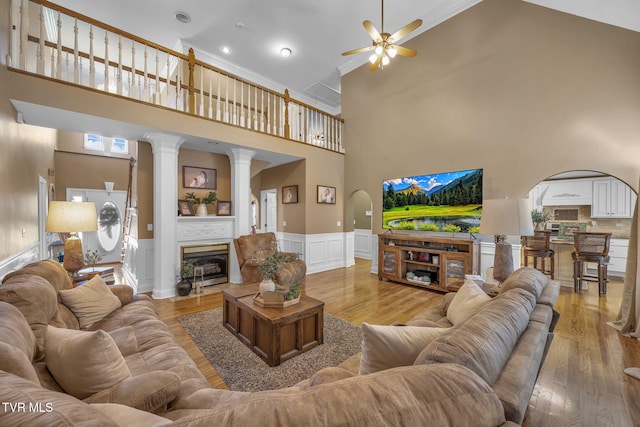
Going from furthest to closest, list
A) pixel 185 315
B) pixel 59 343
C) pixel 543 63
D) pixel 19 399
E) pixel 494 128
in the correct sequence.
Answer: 1. pixel 494 128
2. pixel 543 63
3. pixel 185 315
4. pixel 59 343
5. pixel 19 399

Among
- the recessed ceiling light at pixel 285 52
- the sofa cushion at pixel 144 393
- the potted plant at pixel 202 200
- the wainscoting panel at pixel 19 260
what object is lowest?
the sofa cushion at pixel 144 393

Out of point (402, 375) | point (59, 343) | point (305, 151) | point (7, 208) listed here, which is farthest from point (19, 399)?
point (305, 151)

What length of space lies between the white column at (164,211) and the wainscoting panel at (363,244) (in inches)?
187

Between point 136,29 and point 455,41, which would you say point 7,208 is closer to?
point 136,29

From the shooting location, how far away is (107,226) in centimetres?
717

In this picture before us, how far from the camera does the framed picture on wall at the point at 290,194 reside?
5906 millimetres

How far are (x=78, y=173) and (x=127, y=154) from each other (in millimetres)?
1202

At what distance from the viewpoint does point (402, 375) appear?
709mm

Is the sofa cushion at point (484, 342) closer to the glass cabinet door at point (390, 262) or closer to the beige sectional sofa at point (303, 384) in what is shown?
the beige sectional sofa at point (303, 384)

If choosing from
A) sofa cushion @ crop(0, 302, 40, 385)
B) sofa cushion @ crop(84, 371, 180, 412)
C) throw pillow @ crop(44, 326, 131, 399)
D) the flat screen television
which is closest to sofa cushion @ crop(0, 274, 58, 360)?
sofa cushion @ crop(0, 302, 40, 385)

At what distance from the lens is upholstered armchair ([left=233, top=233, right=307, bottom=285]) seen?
4246 millimetres

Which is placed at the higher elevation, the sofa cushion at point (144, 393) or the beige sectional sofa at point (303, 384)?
the beige sectional sofa at point (303, 384)

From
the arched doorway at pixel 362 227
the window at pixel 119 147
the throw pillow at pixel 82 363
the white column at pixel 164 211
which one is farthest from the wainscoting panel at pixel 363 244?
the window at pixel 119 147

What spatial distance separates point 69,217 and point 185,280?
2.01 m
